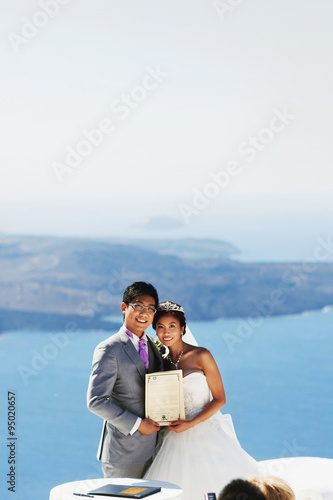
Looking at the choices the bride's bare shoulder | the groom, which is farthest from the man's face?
the bride's bare shoulder

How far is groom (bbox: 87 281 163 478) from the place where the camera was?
2443mm

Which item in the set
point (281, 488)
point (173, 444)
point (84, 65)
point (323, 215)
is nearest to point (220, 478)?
point (173, 444)

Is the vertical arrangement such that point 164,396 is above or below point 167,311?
below

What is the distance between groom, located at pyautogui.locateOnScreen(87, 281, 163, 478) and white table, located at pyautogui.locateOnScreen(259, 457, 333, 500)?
718 millimetres

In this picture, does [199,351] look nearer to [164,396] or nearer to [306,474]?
[164,396]

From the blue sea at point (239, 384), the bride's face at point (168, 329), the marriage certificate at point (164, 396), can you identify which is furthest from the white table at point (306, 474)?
the blue sea at point (239, 384)

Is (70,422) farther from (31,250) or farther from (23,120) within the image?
(23,120)

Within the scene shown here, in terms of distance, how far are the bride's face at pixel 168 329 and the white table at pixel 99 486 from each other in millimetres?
573

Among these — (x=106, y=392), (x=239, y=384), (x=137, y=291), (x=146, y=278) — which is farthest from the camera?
(x=146, y=278)

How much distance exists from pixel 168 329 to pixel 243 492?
946mm

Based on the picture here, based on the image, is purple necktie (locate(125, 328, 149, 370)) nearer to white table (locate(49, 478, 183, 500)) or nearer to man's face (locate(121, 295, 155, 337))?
man's face (locate(121, 295, 155, 337))

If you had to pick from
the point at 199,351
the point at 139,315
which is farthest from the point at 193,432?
the point at 139,315

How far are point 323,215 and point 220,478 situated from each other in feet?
35.6

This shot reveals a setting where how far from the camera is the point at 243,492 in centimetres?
180
